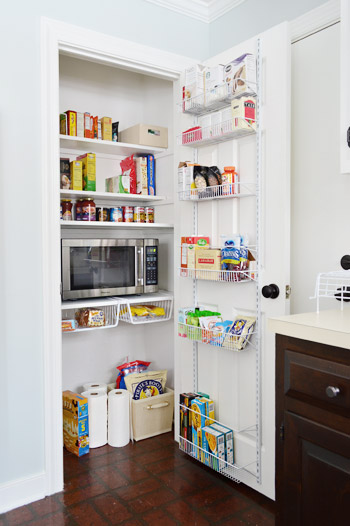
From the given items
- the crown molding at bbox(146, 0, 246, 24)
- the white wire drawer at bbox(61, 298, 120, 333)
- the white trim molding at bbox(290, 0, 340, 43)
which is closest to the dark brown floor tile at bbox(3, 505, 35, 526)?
the white wire drawer at bbox(61, 298, 120, 333)

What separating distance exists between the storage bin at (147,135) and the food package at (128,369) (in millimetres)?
1471

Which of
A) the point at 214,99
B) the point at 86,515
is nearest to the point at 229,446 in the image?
the point at 86,515

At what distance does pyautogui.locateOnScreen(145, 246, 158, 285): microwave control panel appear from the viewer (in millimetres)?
2879

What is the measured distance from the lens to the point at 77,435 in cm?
255

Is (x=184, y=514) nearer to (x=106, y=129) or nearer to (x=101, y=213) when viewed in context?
(x=101, y=213)

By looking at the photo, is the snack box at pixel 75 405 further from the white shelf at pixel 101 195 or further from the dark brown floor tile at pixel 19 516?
the white shelf at pixel 101 195

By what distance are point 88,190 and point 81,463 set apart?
1.58 meters

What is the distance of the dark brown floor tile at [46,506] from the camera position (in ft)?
6.64

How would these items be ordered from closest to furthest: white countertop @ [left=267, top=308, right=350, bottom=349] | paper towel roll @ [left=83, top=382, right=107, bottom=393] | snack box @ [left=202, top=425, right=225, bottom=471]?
white countertop @ [left=267, top=308, right=350, bottom=349], snack box @ [left=202, top=425, right=225, bottom=471], paper towel roll @ [left=83, top=382, right=107, bottom=393]

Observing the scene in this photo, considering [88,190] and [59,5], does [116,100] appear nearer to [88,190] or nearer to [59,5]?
[88,190]

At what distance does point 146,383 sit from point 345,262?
157 centimetres

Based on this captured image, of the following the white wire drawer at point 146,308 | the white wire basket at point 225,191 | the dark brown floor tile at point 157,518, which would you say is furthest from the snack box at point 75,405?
the white wire basket at point 225,191

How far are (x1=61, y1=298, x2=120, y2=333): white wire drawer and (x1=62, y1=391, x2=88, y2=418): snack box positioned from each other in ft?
1.34

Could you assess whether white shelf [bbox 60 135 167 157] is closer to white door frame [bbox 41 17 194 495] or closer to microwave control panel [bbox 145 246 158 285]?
white door frame [bbox 41 17 194 495]
